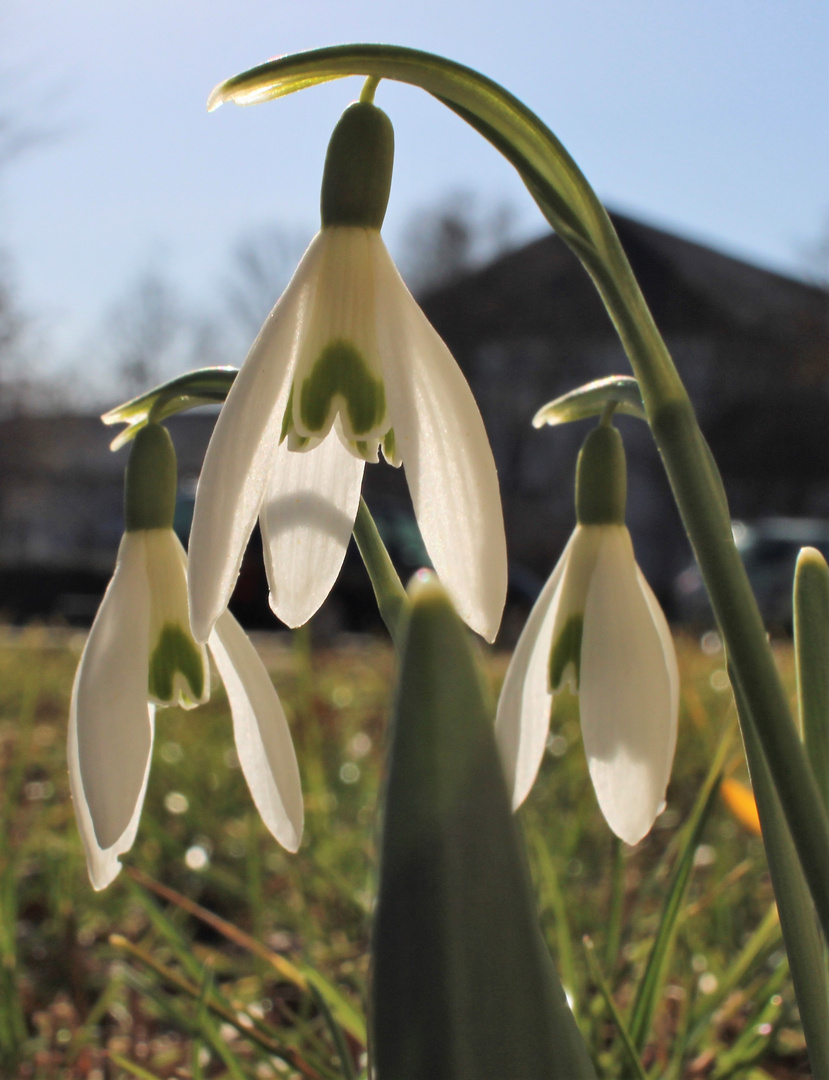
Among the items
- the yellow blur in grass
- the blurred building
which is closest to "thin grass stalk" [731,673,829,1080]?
the yellow blur in grass

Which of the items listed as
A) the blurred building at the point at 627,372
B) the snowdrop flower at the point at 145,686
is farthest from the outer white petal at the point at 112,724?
the blurred building at the point at 627,372

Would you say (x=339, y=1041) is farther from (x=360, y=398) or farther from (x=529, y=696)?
(x=360, y=398)

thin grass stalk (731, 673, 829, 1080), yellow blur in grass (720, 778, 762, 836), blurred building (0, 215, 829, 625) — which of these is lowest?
yellow blur in grass (720, 778, 762, 836)

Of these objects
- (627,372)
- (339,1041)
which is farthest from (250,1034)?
(627,372)

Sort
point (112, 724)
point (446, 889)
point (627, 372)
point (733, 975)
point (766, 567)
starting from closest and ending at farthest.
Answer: point (446, 889) → point (112, 724) → point (733, 975) → point (766, 567) → point (627, 372)

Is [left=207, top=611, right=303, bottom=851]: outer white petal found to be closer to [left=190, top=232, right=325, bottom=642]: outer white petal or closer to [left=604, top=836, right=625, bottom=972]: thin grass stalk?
[left=190, top=232, right=325, bottom=642]: outer white petal
